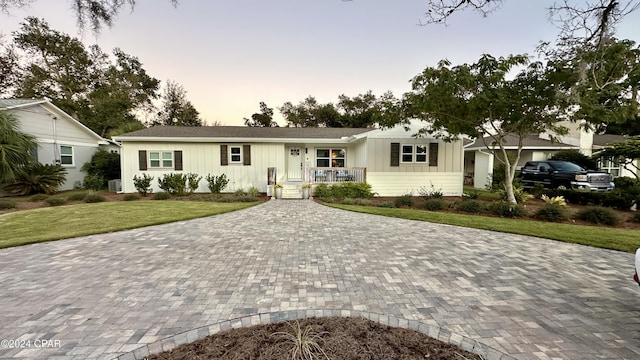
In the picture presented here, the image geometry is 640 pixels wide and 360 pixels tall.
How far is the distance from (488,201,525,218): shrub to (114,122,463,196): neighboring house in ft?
14.6

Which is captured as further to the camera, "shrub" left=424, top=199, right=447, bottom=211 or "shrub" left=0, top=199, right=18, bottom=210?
"shrub" left=424, top=199, right=447, bottom=211

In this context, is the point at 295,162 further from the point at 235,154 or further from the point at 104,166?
the point at 104,166

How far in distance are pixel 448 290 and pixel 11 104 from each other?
64.7 feet

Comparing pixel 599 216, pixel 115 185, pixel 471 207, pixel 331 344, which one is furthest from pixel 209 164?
pixel 599 216

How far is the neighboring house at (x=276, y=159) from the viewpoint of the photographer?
1298 centimetres

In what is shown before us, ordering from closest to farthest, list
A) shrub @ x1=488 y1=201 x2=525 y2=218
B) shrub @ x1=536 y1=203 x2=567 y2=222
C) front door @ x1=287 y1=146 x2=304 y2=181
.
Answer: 1. shrub @ x1=536 y1=203 x2=567 y2=222
2. shrub @ x1=488 y1=201 x2=525 y2=218
3. front door @ x1=287 y1=146 x2=304 y2=181

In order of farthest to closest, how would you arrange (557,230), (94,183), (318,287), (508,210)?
(94,183)
(508,210)
(557,230)
(318,287)

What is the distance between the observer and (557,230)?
22.1 ft

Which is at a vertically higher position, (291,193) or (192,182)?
(192,182)

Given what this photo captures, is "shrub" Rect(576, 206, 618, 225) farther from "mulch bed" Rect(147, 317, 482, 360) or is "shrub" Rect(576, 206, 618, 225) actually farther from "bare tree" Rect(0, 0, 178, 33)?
"bare tree" Rect(0, 0, 178, 33)

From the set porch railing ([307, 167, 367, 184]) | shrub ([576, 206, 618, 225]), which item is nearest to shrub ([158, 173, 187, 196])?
porch railing ([307, 167, 367, 184])

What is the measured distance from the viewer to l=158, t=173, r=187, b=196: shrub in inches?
492

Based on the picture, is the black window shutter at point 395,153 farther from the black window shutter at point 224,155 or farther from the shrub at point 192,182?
the shrub at point 192,182

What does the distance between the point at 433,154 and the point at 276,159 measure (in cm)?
831
